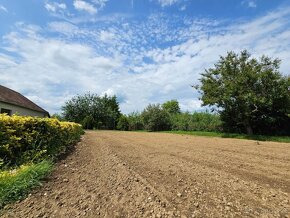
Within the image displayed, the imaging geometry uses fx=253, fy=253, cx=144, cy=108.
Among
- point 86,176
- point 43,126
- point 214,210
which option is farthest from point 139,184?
point 43,126

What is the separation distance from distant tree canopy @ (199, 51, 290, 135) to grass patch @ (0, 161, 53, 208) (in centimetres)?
1844

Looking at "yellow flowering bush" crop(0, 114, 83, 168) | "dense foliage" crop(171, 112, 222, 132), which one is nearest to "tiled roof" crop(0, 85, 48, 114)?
"yellow flowering bush" crop(0, 114, 83, 168)

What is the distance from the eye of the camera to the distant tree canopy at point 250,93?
20.5 metres

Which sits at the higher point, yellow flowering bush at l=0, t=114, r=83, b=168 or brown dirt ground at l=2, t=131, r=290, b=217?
yellow flowering bush at l=0, t=114, r=83, b=168

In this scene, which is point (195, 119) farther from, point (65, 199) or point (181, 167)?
point (65, 199)

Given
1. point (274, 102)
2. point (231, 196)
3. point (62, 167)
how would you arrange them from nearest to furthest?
point (231, 196)
point (62, 167)
point (274, 102)

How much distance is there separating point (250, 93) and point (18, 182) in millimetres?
19263

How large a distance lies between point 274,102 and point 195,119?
12355mm

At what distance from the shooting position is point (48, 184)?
448cm

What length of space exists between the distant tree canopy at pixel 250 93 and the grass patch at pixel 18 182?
18444mm

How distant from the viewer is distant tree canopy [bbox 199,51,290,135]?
2053 cm

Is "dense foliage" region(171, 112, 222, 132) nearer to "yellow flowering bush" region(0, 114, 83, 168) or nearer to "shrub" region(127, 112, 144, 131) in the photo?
"shrub" region(127, 112, 144, 131)

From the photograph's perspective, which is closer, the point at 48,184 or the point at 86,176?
the point at 48,184

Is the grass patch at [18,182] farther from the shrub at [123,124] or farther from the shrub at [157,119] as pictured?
the shrub at [123,124]
